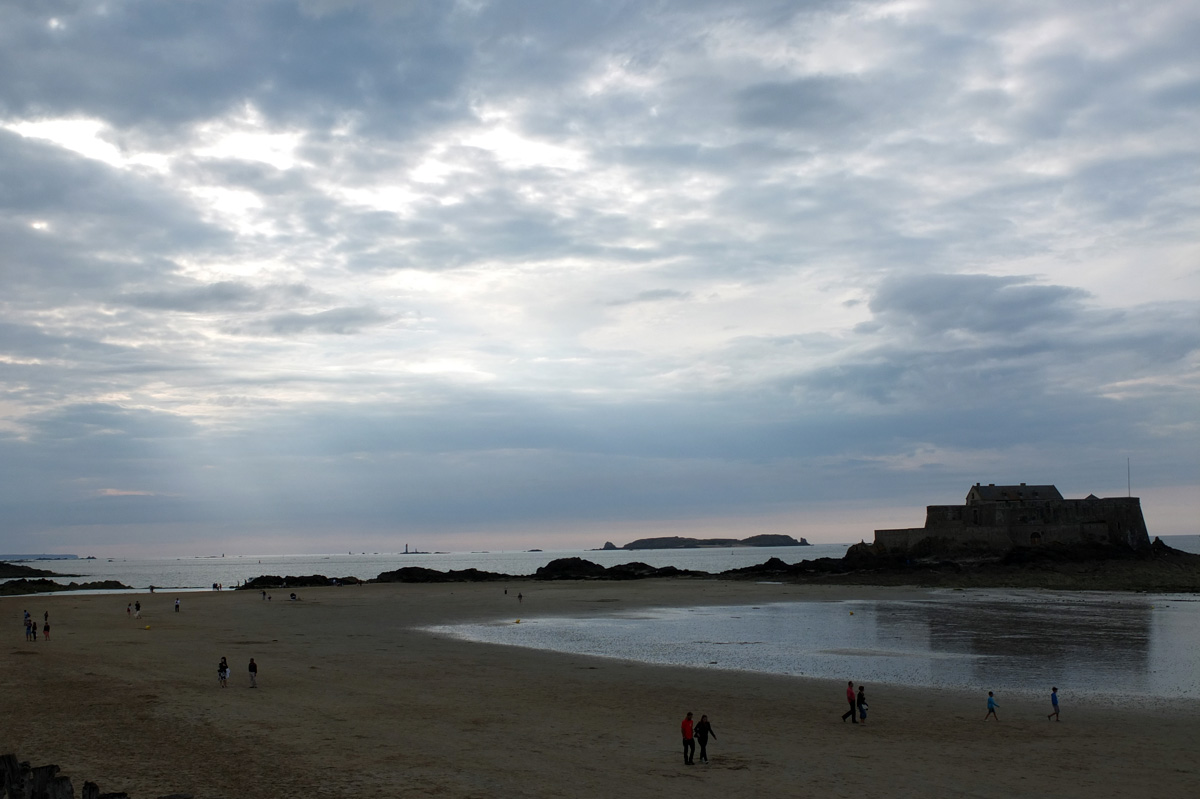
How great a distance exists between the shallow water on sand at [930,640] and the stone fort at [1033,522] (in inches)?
1073

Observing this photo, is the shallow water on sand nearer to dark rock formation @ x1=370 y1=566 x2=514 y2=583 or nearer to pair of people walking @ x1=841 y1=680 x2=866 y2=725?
pair of people walking @ x1=841 y1=680 x2=866 y2=725

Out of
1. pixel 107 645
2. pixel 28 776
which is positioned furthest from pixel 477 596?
pixel 28 776

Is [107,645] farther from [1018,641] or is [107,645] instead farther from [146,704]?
[1018,641]

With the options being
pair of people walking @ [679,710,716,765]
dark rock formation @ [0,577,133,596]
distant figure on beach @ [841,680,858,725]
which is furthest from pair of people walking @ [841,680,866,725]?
dark rock formation @ [0,577,133,596]

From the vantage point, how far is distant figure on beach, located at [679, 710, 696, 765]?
59.2 feet

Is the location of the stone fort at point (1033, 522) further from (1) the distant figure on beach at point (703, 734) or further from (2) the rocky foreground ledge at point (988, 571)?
(1) the distant figure on beach at point (703, 734)

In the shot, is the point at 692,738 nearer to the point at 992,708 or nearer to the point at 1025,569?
the point at 992,708

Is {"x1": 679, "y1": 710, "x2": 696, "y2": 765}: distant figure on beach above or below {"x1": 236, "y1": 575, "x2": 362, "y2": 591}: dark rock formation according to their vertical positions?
above

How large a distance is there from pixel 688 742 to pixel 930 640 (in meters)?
27.8

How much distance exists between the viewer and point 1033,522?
93625 mm

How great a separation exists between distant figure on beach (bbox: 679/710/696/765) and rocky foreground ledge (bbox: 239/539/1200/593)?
7111 centimetres

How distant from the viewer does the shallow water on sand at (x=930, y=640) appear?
101 feet

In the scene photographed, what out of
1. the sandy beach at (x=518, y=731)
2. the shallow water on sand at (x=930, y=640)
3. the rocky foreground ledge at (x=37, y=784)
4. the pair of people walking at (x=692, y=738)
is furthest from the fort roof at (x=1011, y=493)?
the rocky foreground ledge at (x=37, y=784)

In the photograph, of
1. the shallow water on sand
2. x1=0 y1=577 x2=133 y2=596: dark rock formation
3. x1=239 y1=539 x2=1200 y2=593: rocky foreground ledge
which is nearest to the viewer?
the shallow water on sand
